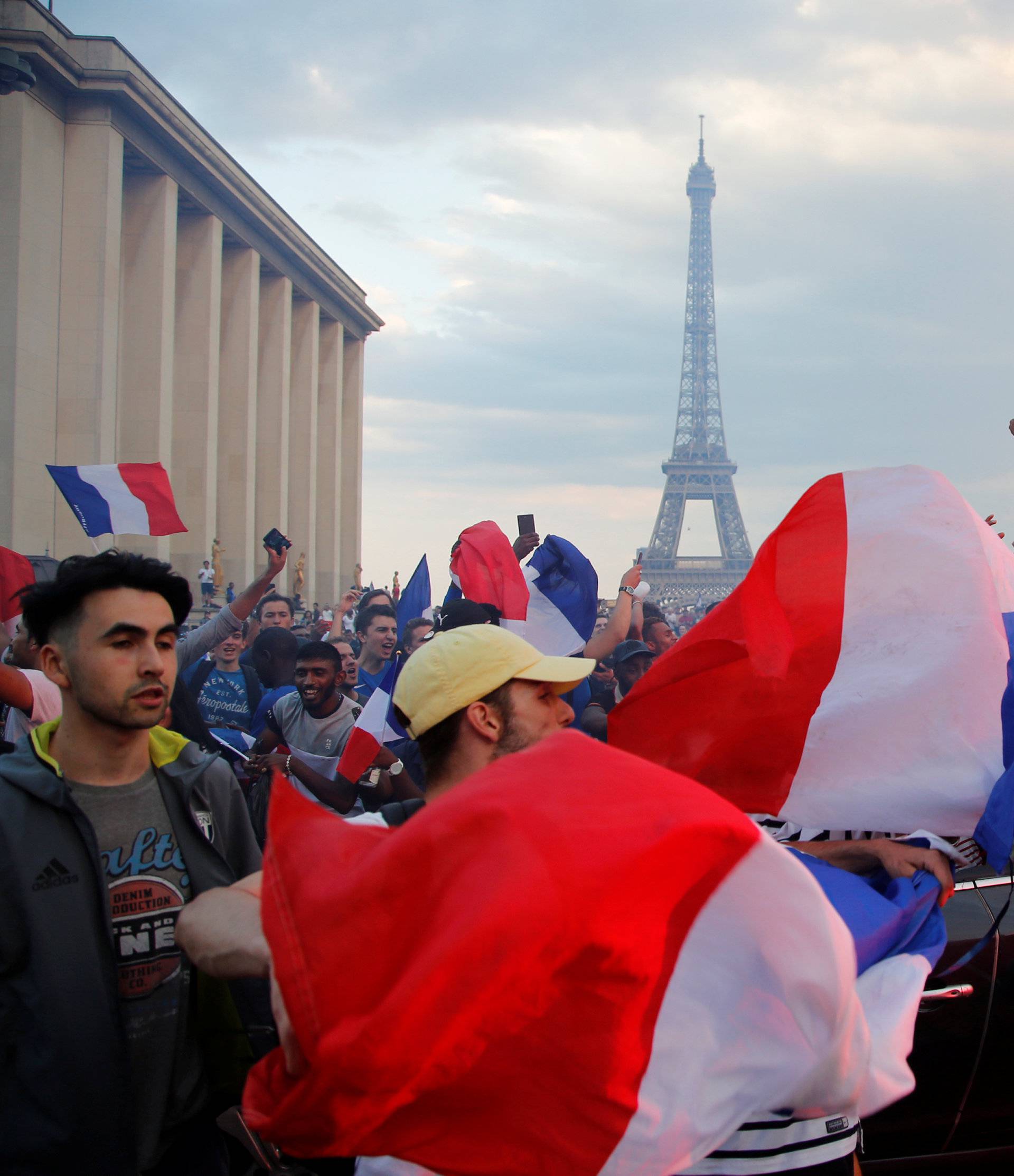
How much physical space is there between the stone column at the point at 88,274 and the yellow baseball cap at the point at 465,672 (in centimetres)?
2819

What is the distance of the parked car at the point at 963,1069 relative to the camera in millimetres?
3811

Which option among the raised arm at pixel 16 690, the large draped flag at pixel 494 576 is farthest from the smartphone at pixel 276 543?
the raised arm at pixel 16 690

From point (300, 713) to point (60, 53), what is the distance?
89.0 feet

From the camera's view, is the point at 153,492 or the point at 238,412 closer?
the point at 153,492

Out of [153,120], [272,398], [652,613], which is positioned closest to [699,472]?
[272,398]

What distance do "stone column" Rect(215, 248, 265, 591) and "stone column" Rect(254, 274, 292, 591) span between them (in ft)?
8.75

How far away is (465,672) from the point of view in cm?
→ 276

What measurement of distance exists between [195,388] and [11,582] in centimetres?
3112

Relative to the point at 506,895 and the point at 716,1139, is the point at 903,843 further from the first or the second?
the point at 506,895

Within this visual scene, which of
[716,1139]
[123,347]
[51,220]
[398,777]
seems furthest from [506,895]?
[123,347]

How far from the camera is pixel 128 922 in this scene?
106 inches

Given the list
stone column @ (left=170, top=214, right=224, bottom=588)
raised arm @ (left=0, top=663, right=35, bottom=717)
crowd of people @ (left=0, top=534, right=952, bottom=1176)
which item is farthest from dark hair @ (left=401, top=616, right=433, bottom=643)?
stone column @ (left=170, top=214, right=224, bottom=588)

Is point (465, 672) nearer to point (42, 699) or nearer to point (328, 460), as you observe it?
point (42, 699)

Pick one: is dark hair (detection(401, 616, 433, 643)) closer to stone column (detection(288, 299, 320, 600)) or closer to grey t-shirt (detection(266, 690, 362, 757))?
grey t-shirt (detection(266, 690, 362, 757))
